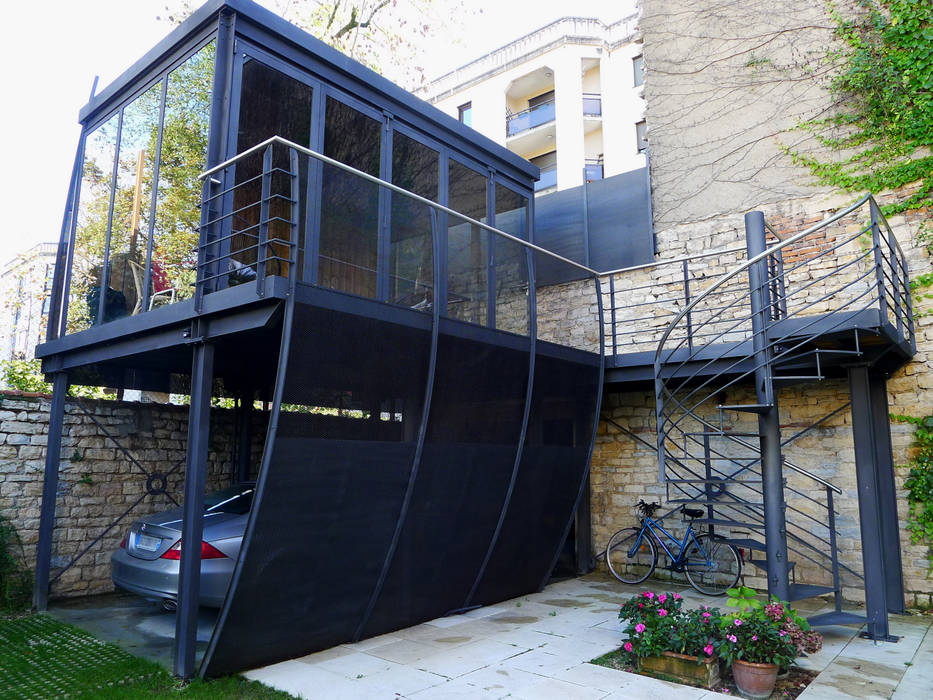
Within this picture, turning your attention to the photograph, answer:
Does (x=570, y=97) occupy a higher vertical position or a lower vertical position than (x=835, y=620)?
higher

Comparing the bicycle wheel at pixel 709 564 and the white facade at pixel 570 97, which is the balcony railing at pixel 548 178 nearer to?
the white facade at pixel 570 97

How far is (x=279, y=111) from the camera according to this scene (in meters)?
5.64

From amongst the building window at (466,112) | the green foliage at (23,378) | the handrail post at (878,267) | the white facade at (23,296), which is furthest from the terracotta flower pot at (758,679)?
the building window at (466,112)

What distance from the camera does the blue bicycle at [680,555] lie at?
7.31 metres

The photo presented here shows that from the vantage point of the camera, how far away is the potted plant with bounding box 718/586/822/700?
4.13m

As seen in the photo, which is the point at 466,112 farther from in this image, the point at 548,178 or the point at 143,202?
the point at 143,202

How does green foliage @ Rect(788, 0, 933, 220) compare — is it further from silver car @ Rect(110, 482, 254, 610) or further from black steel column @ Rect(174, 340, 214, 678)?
silver car @ Rect(110, 482, 254, 610)

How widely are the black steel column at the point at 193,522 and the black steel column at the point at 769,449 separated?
4.23m

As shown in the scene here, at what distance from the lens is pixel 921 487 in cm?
635

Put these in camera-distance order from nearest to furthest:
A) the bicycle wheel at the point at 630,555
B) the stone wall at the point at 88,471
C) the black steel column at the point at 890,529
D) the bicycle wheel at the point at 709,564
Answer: the black steel column at the point at 890,529 → the stone wall at the point at 88,471 → the bicycle wheel at the point at 709,564 → the bicycle wheel at the point at 630,555

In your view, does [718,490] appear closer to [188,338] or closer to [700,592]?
[700,592]

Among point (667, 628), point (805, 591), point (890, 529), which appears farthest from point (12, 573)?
point (890, 529)

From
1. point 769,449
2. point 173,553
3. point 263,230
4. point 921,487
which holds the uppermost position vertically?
point 263,230

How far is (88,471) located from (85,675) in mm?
3073
